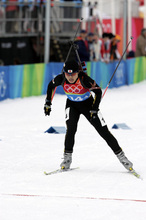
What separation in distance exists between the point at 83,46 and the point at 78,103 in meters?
10.9

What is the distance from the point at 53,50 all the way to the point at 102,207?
15.2 m

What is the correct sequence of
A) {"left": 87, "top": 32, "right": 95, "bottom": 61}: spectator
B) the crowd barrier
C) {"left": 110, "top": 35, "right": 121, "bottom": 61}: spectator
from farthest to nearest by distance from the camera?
{"left": 110, "top": 35, "right": 121, "bottom": 61}: spectator < {"left": 87, "top": 32, "right": 95, "bottom": 61}: spectator < the crowd barrier

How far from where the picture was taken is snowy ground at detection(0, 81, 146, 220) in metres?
5.99

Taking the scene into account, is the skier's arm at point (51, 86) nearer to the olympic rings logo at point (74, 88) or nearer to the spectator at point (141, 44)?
the olympic rings logo at point (74, 88)

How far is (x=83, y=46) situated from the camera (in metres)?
18.6

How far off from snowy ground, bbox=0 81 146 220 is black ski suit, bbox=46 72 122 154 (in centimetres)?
45

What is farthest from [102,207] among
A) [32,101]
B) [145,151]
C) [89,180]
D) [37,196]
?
[32,101]

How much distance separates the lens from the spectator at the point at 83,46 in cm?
1845

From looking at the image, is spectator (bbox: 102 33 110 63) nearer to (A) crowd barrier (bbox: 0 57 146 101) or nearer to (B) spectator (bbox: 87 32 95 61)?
(A) crowd barrier (bbox: 0 57 146 101)

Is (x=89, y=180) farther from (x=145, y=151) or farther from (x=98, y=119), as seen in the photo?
(x=145, y=151)

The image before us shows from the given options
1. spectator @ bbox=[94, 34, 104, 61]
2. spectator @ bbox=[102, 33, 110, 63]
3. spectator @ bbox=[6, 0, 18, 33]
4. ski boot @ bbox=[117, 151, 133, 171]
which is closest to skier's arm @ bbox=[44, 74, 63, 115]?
ski boot @ bbox=[117, 151, 133, 171]

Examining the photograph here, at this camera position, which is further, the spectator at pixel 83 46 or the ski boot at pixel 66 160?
the spectator at pixel 83 46

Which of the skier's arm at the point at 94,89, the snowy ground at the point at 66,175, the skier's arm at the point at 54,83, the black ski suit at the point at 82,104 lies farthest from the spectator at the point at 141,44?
the skier's arm at the point at 94,89

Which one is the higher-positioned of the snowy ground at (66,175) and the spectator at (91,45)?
the spectator at (91,45)
